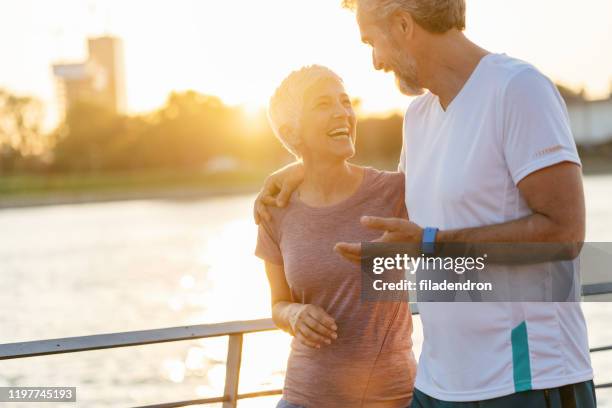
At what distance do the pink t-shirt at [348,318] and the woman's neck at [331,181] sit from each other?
0.03 metres

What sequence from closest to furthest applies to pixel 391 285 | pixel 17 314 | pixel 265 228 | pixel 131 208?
1. pixel 391 285
2. pixel 265 228
3. pixel 17 314
4. pixel 131 208

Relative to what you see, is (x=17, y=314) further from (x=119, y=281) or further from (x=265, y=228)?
(x=265, y=228)

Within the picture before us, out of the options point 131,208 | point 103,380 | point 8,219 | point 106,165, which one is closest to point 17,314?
point 103,380

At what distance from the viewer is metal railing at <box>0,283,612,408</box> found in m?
2.64

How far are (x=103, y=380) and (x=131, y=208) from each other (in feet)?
189

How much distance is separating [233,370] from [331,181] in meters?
0.76

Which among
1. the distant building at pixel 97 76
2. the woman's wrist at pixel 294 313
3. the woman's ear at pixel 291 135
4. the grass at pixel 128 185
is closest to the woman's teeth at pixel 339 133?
the woman's ear at pixel 291 135

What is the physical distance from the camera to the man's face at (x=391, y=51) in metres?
2.00

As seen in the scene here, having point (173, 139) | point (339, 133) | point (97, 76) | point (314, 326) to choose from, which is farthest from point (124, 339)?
point (97, 76)

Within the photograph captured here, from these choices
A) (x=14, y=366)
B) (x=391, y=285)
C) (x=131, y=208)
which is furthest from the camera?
(x=131, y=208)

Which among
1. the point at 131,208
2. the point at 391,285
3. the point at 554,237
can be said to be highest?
the point at 554,237

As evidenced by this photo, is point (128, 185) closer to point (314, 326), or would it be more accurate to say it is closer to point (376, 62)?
point (314, 326)

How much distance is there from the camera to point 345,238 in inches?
102

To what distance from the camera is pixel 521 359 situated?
6.08ft
